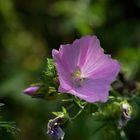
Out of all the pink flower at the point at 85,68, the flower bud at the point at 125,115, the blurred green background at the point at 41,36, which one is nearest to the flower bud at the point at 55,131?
the pink flower at the point at 85,68

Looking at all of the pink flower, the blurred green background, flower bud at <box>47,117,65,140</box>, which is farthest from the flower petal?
the blurred green background

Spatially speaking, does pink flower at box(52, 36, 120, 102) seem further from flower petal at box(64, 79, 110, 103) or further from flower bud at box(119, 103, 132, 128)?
flower bud at box(119, 103, 132, 128)

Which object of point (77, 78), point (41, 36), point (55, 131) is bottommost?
point (55, 131)

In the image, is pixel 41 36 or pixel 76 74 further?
pixel 41 36

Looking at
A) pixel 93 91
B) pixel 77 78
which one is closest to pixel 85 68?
pixel 77 78

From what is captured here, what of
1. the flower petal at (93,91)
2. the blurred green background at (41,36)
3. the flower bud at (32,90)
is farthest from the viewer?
the blurred green background at (41,36)

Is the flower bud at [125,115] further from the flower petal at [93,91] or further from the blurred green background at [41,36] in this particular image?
the blurred green background at [41,36]

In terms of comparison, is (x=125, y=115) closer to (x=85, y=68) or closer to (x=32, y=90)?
(x=85, y=68)
